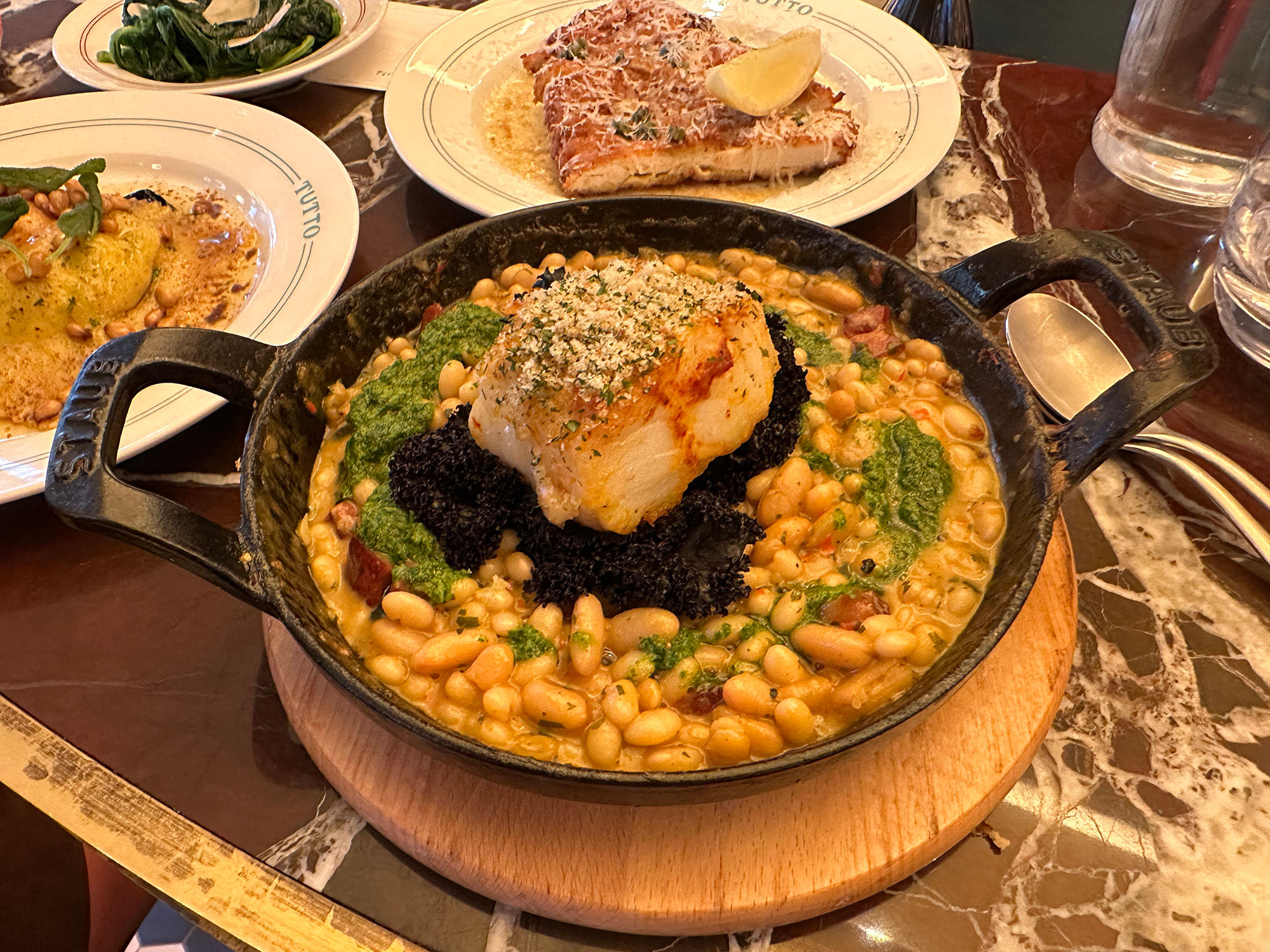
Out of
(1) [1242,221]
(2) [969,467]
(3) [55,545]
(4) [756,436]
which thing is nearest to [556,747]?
(4) [756,436]

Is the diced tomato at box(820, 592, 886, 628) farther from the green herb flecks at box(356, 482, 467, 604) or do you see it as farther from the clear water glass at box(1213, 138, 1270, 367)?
the clear water glass at box(1213, 138, 1270, 367)

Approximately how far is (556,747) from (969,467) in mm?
1197

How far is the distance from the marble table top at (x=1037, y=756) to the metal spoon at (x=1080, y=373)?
Answer: 107 mm

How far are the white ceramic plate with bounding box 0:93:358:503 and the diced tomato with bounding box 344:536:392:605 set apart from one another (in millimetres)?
1103

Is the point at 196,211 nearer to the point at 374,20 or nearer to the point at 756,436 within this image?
the point at 374,20

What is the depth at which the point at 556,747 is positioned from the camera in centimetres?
175

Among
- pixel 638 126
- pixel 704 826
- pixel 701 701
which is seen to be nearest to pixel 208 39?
pixel 638 126

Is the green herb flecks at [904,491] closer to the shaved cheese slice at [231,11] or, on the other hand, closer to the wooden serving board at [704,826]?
the wooden serving board at [704,826]

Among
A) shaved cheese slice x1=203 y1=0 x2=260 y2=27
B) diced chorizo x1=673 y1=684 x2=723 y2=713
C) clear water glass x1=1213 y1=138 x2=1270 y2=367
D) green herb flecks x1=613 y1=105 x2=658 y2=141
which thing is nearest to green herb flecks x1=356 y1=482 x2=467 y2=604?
diced chorizo x1=673 y1=684 x2=723 y2=713

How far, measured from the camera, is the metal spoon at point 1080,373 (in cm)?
243

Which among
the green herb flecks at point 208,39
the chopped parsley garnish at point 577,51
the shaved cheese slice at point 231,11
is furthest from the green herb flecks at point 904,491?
the shaved cheese slice at point 231,11

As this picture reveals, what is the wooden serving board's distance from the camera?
5.66ft

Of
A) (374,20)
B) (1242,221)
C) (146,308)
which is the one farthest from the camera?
(374,20)

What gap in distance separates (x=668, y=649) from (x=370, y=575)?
0.68 metres
